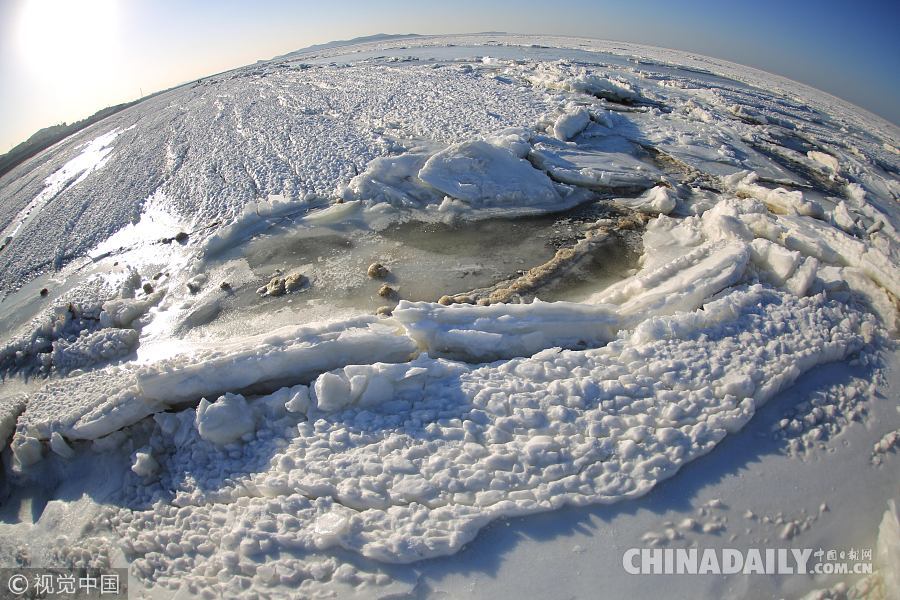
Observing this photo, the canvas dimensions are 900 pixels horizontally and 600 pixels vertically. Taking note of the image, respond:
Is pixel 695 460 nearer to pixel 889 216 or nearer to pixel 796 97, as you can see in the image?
pixel 889 216

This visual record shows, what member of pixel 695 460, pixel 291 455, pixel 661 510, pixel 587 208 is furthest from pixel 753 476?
pixel 587 208

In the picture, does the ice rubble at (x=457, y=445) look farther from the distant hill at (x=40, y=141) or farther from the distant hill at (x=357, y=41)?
the distant hill at (x=357, y=41)

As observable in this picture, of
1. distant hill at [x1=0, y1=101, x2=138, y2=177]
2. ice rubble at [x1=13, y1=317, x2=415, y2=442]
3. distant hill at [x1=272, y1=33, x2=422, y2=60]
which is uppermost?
distant hill at [x1=272, y1=33, x2=422, y2=60]

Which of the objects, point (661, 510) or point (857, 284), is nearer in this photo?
point (661, 510)

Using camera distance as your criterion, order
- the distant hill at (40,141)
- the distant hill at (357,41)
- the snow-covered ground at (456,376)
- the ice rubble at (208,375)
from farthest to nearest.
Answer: the distant hill at (357,41) < the distant hill at (40,141) < the ice rubble at (208,375) < the snow-covered ground at (456,376)

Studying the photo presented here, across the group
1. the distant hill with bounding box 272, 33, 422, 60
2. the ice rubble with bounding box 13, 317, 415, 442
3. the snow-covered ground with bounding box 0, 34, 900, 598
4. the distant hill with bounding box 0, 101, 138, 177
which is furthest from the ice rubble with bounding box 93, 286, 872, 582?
the distant hill with bounding box 272, 33, 422, 60

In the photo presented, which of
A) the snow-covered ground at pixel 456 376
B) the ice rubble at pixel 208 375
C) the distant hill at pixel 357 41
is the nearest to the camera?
the snow-covered ground at pixel 456 376

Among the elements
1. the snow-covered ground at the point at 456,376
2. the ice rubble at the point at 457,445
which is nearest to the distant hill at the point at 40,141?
the snow-covered ground at the point at 456,376

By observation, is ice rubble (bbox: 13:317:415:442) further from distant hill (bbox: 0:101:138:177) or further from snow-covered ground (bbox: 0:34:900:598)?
distant hill (bbox: 0:101:138:177)
